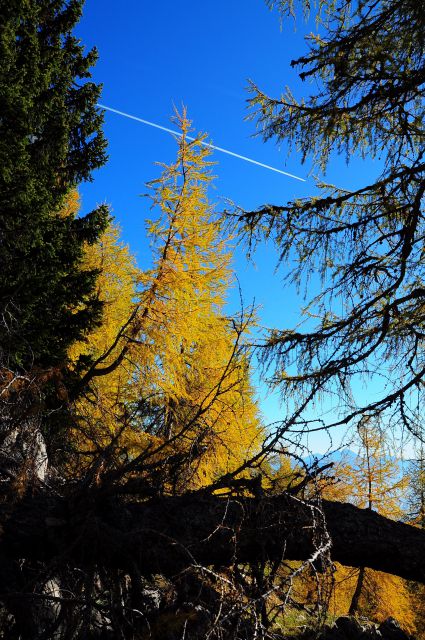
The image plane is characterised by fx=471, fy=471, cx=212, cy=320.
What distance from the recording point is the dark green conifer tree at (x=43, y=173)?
21.4 feet

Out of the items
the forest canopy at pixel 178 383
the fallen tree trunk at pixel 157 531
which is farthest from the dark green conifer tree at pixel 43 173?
the fallen tree trunk at pixel 157 531

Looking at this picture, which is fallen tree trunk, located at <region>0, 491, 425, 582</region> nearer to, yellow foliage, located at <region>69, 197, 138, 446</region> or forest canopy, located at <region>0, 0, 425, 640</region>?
forest canopy, located at <region>0, 0, 425, 640</region>

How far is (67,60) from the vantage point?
28.5 feet

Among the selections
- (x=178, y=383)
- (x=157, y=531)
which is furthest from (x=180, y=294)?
(x=157, y=531)

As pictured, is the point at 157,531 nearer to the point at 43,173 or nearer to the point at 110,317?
the point at 43,173

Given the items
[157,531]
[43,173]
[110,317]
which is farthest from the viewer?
[110,317]

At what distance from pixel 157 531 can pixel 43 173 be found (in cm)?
663

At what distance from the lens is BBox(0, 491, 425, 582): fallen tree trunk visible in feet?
8.38

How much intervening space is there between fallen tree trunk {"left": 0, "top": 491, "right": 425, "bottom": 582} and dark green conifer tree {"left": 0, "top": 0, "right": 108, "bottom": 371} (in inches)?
139

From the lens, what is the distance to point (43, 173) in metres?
7.59

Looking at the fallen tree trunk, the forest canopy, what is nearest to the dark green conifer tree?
the forest canopy

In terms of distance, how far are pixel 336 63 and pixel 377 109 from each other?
611 mm

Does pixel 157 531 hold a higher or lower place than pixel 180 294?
lower

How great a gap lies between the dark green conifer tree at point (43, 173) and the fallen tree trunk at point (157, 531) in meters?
3.54
